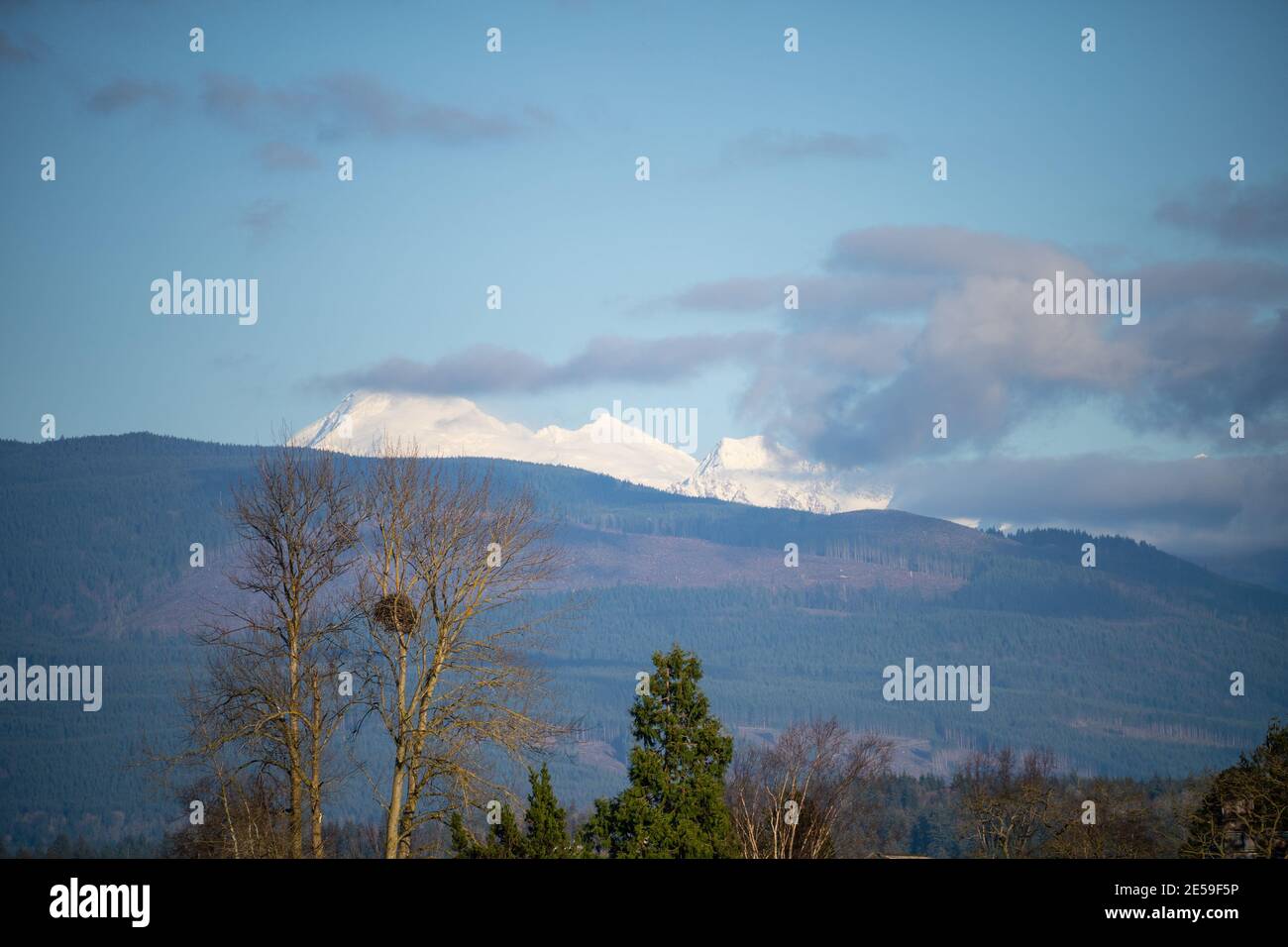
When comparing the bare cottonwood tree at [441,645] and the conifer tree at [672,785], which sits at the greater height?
the bare cottonwood tree at [441,645]

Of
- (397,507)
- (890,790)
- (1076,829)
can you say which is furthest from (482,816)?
(890,790)

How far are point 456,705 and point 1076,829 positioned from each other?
44378 millimetres

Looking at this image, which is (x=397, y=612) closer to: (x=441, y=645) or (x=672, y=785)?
(x=441, y=645)

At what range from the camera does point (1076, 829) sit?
6706 centimetres

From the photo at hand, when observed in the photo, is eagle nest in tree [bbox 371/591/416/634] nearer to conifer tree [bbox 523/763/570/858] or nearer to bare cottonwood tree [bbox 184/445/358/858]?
bare cottonwood tree [bbox 184/445/358/858]

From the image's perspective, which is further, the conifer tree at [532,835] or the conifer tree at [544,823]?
the conifer tree at [544,823]

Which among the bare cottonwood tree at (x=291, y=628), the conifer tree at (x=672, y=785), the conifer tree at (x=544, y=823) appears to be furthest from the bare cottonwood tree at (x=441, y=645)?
the conifer tree at (x=672, y=785)

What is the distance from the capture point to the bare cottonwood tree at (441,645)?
1226 inches

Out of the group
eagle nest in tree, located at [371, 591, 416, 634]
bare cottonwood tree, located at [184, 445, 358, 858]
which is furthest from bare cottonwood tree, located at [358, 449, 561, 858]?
bare cottonwood tree, located at [184, 445, 358, 858]

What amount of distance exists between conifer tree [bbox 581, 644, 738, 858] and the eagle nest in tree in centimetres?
911

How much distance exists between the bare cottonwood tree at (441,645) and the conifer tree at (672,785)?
5.63 m

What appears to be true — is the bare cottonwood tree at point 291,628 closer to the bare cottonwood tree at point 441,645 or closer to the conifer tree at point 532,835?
the bare cottonwood tree at point 441,645
